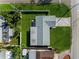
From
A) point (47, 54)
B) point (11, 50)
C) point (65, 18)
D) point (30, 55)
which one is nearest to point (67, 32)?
point (65, 18)

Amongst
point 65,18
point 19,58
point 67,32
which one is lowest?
point 19,58

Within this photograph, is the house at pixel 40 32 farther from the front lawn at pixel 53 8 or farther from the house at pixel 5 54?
the house at pixel 5 54

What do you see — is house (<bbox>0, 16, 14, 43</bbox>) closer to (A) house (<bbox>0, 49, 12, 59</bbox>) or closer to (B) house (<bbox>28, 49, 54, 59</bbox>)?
(A) house (<bbox>0, 49, 12, 59</bbox>)

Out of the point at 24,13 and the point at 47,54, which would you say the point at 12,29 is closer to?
the point at 24,13

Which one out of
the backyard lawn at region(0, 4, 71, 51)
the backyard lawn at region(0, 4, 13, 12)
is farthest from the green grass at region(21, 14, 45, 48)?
the backyard lawn at region(0, 4, 13, 12)

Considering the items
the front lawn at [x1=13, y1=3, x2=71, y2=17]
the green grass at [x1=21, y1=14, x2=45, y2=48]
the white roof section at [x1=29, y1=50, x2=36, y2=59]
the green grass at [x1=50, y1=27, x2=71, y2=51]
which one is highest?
the front lawn at [x1=13, y1=3, x2=71, y2=17]

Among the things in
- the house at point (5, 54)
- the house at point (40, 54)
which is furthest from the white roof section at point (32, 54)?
the house at point (5, 54)
